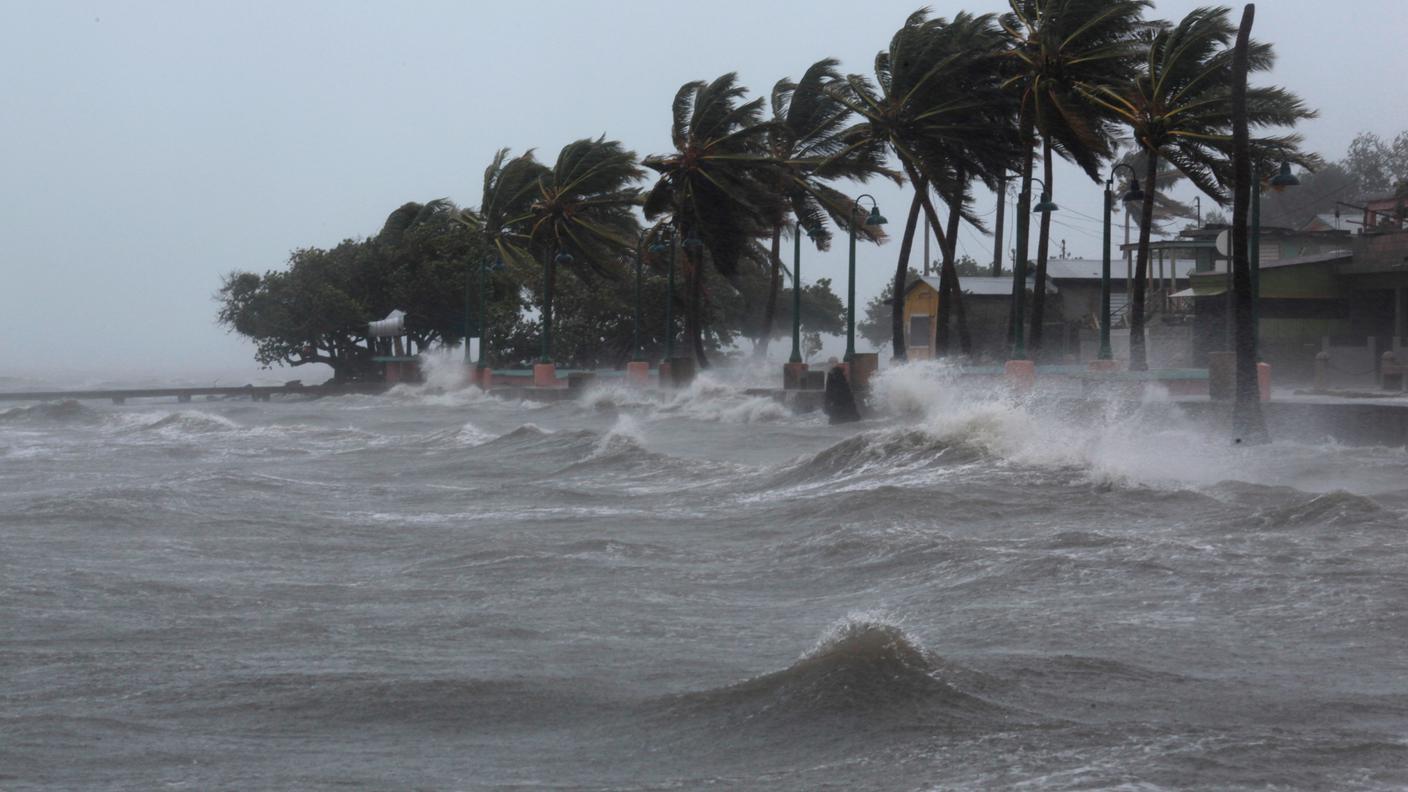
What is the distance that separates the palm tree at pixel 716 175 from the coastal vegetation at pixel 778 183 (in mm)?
69

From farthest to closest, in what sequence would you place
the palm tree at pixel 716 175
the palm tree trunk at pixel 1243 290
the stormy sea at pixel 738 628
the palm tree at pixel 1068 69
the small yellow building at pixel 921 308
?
the small yellow building at pixel 921 308 → the palm tree at pixel 716 175 → the palm tree at pixel 1068 69 → the palm tree trunk at pixel 1243 290 → the stormy sea at pixel 738 628

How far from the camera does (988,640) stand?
281 inches

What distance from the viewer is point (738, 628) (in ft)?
25.6

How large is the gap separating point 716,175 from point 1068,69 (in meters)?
12.0

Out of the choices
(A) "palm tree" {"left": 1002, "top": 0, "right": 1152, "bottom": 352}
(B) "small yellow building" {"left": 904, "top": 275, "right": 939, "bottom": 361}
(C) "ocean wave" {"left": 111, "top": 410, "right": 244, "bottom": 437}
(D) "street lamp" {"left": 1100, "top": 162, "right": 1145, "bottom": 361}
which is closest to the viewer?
(D) "street lamp" {"left": 1100, "top": 162, "right": 1145, "bottom": 361}

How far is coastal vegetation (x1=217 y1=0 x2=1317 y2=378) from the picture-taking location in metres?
31.3

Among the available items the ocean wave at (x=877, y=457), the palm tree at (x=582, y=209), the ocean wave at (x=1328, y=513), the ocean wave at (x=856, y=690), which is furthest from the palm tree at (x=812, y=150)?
the ocean wave at (x=856, y=690)

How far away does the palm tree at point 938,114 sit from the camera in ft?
112

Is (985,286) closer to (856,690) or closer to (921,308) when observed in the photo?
(921,308)

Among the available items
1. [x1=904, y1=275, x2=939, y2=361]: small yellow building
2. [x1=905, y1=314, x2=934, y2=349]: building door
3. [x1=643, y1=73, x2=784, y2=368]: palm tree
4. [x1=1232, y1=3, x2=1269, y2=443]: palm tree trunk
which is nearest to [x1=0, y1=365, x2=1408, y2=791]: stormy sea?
[x1=1232, y1=3, x2=1269, y2=443]: palm tree trunk

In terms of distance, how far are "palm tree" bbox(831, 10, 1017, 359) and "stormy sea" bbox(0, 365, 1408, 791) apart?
18.6 metres

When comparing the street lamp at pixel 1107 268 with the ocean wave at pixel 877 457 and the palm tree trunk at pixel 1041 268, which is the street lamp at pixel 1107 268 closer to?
the palm tree trunk at pixel 1041 268

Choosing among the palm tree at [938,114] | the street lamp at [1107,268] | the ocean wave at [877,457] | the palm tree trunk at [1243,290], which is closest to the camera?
the ocean wave at [877,457]

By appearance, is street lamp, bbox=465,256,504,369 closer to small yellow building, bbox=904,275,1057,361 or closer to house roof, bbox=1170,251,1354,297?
Result: small yellow building, bbox=904,275,1057,361
